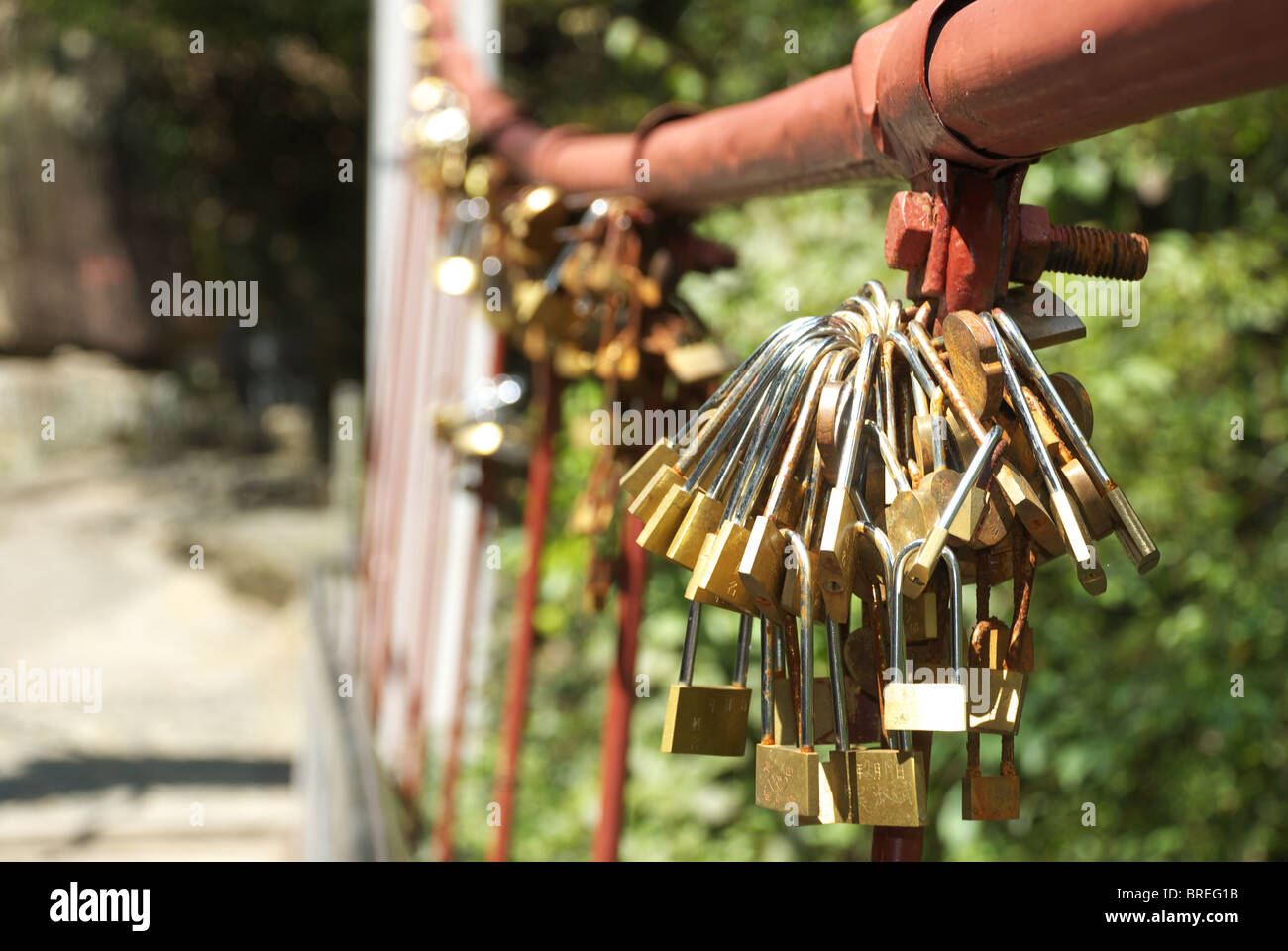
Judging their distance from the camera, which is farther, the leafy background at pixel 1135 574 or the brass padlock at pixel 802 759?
the leafy background at pixel 1135 574

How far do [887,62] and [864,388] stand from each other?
0.12m

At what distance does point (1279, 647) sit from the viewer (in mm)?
1756

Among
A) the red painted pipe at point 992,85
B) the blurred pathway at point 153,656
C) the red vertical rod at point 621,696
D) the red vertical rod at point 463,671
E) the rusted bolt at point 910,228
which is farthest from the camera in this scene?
the blurred pathway at point 153,656

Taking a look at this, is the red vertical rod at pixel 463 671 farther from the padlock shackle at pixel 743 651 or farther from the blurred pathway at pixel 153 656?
the blurred pathway at pixel 153 656

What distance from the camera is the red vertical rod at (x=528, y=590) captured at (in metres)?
1.25

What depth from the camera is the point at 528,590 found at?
134cm

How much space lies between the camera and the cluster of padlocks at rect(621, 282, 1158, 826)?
0.37 m

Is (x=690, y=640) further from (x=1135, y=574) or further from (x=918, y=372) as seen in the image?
(x=1135, y=574)

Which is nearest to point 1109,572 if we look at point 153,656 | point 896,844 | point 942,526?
point 896,844

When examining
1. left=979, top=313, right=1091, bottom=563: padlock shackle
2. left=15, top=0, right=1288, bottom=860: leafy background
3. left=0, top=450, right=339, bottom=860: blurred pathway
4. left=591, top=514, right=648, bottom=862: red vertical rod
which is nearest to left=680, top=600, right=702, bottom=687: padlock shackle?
left=979, top=313, right=1091, bottom=563: padlock shackle

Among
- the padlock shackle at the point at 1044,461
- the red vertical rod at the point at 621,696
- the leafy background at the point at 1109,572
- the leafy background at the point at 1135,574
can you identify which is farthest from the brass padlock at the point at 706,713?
the leafy background at the point at 1135,574

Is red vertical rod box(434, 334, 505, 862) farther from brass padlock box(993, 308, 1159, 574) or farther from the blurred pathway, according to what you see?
the blurred pathway

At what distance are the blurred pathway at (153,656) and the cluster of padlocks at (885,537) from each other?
3.12 meters
